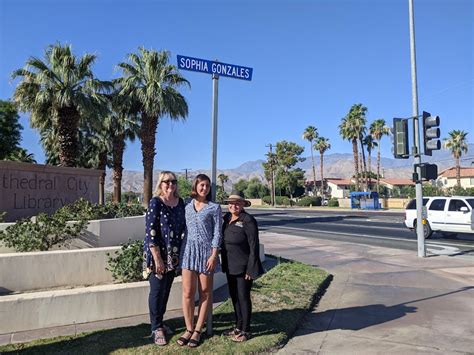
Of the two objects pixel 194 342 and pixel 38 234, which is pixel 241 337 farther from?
pixel 38 234

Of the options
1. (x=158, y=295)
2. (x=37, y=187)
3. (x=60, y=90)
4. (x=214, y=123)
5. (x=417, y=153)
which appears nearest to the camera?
(x=158, y=295)

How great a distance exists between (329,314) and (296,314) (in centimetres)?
58

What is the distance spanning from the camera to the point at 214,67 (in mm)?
5367

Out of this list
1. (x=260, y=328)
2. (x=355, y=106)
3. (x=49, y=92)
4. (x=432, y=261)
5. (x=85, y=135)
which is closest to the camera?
(x=260, y=328)

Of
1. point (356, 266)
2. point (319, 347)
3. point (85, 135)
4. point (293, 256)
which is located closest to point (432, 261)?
point (356, 266)

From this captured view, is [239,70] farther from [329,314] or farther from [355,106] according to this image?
[355,106]

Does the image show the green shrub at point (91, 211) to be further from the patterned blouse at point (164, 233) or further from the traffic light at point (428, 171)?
the traffic light at point (428, 171)

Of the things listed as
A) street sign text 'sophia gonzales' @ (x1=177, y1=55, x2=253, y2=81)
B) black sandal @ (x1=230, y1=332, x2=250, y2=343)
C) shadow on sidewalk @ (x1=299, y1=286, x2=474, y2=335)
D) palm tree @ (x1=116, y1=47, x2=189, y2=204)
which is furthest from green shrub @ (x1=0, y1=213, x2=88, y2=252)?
palm tree @ (x1=116, y1=47, x2=189, y2=204)

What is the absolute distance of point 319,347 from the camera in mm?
4605

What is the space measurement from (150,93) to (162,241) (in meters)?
21.5

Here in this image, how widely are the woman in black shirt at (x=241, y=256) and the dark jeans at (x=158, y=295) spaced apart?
0.60 meters

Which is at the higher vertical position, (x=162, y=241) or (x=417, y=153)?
(x=417, y=153)

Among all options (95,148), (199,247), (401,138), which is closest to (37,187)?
(199,247)

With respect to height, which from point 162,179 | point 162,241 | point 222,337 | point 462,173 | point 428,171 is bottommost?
point 222,337
